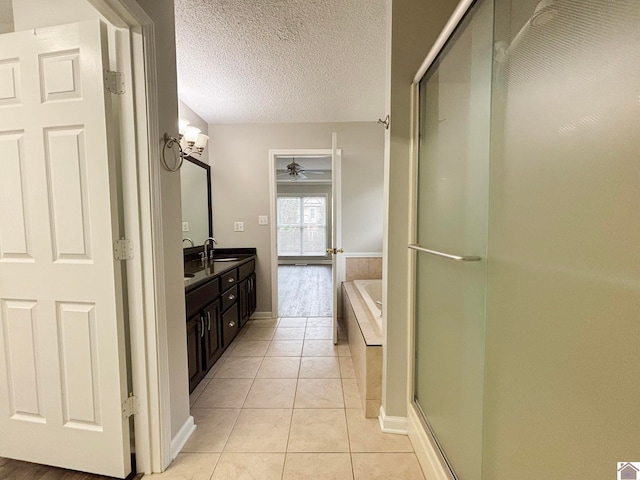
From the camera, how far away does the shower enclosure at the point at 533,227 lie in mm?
503

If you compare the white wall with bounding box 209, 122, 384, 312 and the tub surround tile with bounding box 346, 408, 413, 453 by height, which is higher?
the white wall with bounding box 209, 122, 384, 312

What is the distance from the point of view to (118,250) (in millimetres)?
1150

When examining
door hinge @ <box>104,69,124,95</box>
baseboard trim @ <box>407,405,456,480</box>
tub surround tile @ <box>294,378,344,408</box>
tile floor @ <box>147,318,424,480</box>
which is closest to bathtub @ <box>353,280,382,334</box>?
tile floor @ <box>147,318,424,480</box>

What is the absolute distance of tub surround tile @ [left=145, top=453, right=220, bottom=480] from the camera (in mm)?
1224

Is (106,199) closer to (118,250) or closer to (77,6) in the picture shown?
(118,250)

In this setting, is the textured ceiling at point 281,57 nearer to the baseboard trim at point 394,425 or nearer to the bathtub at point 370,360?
the bathtub at point 370,360

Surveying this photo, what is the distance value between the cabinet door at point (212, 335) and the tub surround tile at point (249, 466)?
2.61 ft

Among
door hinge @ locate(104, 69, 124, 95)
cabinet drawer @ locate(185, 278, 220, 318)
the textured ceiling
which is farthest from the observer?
cabinet drawer @ locate(185, 278, 220, 318)

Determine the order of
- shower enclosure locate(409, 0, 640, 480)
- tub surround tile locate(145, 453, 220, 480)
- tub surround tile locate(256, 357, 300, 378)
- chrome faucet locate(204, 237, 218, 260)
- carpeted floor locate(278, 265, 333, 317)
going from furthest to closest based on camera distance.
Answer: carpeted floor locate(278, 265, 333, 317) → chrome faucet locate(204, 237, 218, 260) → tub surround tile locate(256, 357, 300, 378) → tub surround tile locate(145, 453, 220, 480) → shower enclosure locate(409, 0, 640, 480)

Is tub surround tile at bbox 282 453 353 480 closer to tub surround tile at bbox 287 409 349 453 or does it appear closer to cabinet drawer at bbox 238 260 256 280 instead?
tub surround tile at bbox 287 409 349 453

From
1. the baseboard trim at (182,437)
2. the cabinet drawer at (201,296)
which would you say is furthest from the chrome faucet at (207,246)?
the baseboard trim at (182,437)

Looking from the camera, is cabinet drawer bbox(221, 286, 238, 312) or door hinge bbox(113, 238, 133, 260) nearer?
door hinge bbox(113, 238, 133, 260)

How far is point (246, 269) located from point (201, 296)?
1095 millimetres

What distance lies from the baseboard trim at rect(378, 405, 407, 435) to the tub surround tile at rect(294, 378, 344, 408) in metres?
0.32
